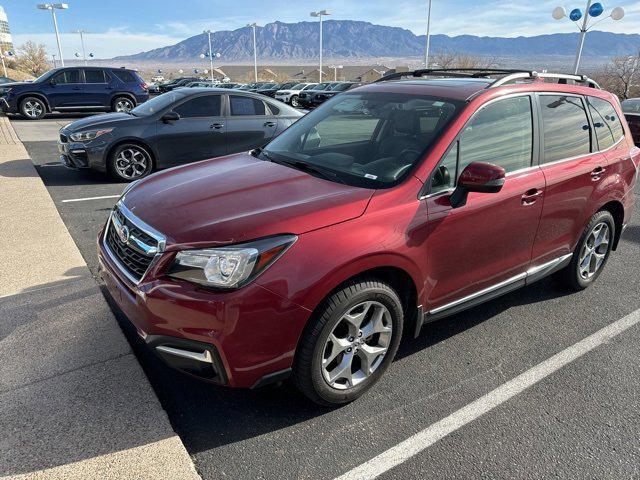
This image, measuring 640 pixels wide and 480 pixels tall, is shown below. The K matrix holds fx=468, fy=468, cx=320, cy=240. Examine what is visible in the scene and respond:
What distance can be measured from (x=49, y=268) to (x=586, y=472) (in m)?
4.45

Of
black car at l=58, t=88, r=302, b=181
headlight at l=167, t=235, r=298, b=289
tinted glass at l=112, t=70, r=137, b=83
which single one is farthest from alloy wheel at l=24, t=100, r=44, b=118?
headlight at l=167, t=235, r=298, b=289

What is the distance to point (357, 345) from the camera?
2682 millimetres

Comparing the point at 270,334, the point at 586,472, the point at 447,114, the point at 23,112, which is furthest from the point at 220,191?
the point at 23,112

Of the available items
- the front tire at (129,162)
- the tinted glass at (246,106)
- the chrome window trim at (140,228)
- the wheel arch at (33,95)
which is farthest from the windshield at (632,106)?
the wheel arch at (33,95)

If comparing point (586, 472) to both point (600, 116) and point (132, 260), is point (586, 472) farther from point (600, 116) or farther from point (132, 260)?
point (600, 116)

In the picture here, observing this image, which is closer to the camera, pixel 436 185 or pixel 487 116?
pixel 436 185

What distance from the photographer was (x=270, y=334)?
7.48 ft

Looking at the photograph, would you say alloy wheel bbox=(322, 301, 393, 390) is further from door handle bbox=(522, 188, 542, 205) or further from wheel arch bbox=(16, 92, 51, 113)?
wheel arch bbox=(16, 92, 51, 113)

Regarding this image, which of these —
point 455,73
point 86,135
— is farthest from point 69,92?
point 455,73

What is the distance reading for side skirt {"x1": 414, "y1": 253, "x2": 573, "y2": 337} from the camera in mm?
3025

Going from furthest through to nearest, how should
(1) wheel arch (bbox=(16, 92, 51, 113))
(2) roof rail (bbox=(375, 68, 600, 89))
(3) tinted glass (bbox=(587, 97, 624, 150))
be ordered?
1. (1) wheel arch (bbox=(16, 92, 51, 113))
2. (3) tinted glass (bbox=(587, 97, 624, 150))
3. (2) roof rail (bbox=(375, 68, 600, 89))

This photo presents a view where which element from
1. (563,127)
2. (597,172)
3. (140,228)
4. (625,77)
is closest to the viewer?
(140,228)

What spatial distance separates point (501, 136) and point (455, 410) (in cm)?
183

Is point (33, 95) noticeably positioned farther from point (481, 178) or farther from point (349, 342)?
point (481, 178)
